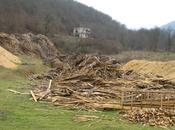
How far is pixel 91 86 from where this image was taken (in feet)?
73.7

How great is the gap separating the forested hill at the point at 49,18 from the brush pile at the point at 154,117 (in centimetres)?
7004

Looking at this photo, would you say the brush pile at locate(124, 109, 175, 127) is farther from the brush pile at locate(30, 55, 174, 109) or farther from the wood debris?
the brush pile at locate(30, 55, 174, 109)

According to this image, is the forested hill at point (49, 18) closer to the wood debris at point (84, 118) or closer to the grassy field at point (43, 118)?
the grassy field at point (43, 118)

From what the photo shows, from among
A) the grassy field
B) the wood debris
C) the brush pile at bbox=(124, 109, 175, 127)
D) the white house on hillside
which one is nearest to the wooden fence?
the grassy field

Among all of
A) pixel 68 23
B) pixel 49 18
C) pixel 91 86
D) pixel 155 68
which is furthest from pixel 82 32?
pixel 91 86

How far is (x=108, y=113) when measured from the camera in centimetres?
1748

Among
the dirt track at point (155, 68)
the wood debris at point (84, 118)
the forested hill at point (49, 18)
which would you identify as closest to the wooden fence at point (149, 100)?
the wood debris at point (84, 118)

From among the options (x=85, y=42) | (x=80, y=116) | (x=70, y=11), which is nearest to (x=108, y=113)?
(x=80, y=116)

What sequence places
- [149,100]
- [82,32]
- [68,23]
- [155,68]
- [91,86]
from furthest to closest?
[68,23] → [82,32] → [155,68] → [91,86] → [149,100]

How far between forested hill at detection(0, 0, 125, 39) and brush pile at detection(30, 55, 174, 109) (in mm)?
57842

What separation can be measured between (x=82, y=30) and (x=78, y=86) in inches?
3825

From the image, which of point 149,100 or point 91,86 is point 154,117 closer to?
point 149,100

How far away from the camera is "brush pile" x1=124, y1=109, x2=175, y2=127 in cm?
1518

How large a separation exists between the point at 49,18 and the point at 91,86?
2707 inches
